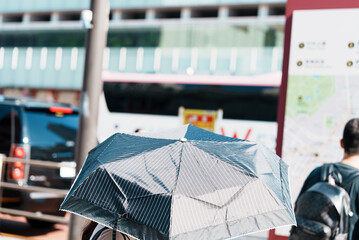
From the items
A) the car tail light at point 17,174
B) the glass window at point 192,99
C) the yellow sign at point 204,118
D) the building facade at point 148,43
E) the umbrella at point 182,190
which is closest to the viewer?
the umbrella at point 182,190

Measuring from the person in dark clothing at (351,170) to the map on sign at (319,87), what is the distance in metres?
1.36

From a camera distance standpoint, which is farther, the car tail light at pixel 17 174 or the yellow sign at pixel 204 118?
the yellow sign at pixel 204 118

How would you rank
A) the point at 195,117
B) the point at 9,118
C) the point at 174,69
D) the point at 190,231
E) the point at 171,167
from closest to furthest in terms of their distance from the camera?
1. the point at 190,231
2. the point at 171,167
3. the point at 9,118
4. the point at 195,117
5. the point at 174,69

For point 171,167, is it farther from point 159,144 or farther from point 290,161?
point 290,161

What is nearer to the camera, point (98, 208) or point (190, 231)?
point (190, 231)

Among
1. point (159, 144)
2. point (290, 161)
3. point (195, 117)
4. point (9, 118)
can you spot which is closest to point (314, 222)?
point (159, 144)

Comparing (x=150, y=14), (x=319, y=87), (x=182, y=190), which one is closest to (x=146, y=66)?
(x=150, y=14)

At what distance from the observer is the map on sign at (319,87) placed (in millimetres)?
4699

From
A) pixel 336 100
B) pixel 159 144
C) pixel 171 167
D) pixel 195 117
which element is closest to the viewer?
pixel 171 167

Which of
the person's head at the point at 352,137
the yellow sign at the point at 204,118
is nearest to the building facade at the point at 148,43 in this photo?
the yellow sign at the point at 204,118

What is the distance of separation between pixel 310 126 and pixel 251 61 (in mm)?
30500

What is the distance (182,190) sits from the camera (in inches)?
82.4

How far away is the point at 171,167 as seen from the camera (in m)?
2.20

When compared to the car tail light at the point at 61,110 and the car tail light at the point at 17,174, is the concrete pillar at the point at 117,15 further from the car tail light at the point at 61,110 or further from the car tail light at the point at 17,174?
the car tail light at the point at 17,174
